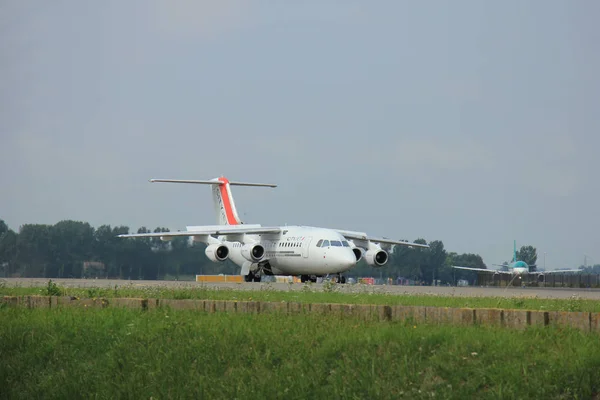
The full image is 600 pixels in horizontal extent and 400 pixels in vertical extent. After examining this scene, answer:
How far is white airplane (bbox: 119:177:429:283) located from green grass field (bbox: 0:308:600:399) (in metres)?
30.7

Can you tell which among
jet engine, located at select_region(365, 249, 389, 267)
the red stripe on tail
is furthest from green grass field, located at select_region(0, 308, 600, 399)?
the red stripe on tail

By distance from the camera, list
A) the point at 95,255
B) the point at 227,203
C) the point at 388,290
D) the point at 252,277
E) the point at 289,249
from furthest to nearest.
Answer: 1. the point at 95,255
2. the point at 227,203
3. the point at 252,277
4. the point at 289,249
5. the point at 388,290

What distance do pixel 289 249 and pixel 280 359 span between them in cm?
3687

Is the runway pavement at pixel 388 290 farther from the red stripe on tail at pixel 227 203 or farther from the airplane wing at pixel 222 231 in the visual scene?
the red stripe on tail at pixel 227 203

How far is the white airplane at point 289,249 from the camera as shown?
44.4 m

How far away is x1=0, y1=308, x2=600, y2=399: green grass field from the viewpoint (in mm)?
9219

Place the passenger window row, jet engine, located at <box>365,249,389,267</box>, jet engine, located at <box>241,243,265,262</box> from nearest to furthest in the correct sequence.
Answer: the passenger window row, jet engine, located at <box>365,249,389,267</box>, jet engine, located at <box>241,243,265,262</box>

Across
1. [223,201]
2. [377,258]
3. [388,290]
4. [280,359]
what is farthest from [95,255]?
[280,359]

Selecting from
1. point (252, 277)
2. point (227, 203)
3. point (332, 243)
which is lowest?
point (252, 277)

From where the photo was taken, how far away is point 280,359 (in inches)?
419

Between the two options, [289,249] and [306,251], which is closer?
[306,251]

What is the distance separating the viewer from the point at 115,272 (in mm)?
80500

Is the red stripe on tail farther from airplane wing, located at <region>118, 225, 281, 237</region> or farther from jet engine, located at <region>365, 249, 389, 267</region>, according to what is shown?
jet engine, located at <region>365, 249, 389, 267</region>

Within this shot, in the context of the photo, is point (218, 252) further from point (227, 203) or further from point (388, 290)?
point (388, 290)
